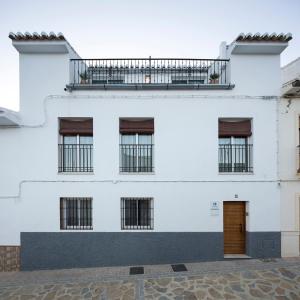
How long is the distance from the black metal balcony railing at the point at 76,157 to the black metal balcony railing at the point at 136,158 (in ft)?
3.96

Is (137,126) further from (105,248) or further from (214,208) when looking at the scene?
(105,248)

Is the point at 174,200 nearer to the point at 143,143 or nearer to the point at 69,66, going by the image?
the point at 143,143

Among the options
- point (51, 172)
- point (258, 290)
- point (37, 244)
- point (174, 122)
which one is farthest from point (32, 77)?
point (258, 290)

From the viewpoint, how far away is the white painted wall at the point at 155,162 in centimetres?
686

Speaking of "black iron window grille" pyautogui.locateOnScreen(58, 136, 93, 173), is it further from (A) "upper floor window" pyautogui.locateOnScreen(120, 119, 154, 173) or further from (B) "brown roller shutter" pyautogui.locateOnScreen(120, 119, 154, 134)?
(B) "brown roller shutter" pyautogui.locateOnScreen(120, 119, 154, 134)

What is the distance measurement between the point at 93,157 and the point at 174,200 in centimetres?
325

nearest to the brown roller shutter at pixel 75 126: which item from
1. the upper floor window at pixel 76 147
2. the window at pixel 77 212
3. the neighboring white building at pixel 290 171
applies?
the upper floor window at pixel 76 147

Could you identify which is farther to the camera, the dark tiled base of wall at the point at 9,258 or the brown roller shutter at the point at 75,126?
the brown roller shutter at the point at 75,126

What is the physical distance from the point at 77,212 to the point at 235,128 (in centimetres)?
656

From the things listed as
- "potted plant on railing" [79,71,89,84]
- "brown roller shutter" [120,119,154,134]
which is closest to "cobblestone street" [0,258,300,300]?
"brown roller shutter" [120,119,154,134]

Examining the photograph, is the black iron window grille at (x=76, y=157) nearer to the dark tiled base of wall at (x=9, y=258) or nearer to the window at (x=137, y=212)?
the window at (x=137, y=212)

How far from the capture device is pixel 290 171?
23.0ft

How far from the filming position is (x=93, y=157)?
22.7ft

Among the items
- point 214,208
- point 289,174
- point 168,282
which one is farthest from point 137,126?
point 289,174
